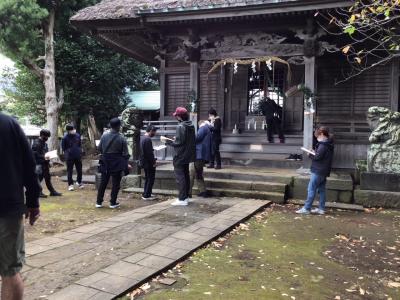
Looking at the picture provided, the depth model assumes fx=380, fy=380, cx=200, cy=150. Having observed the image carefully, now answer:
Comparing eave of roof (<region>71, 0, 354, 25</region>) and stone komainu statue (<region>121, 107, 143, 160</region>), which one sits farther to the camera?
stone komainu statue (<region>121, 107, 143, 160</region>)

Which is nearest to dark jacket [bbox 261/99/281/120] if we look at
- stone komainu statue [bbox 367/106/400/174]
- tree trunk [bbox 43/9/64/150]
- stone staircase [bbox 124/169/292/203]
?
stone staircase [bbox 124/169/292/203]

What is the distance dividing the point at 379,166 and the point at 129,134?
6.46m

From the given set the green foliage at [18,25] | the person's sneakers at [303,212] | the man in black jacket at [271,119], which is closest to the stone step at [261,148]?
the man in black jacket at [271,119]

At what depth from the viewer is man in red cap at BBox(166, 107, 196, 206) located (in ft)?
25.9

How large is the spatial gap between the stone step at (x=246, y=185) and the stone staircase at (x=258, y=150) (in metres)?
2.37

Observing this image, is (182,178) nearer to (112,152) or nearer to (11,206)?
(112,152)

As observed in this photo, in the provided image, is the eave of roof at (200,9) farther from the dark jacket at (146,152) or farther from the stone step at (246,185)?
the stone step at (246,185)

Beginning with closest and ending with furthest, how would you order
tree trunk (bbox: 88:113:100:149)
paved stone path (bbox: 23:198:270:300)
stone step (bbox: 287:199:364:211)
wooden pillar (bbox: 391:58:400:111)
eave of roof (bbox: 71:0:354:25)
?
paved stone path (bbox: 23:198:270:300), stone step (bbox: 287:199:364:211), eave of roof (bbox: 71:0:354:25), wooden pillar (bbox: 391:58:400:111), tree trunk (bbox: 88:113:100:149)

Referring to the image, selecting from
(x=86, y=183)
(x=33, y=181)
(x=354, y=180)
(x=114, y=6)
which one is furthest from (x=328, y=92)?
(x=33, y=181)

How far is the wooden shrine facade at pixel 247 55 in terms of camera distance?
10.2 m

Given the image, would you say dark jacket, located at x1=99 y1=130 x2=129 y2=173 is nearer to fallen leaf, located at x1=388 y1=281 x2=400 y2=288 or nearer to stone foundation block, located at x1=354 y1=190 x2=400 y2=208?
stone foundation block, located at x1=354 y1=190 x2=400 y2=208

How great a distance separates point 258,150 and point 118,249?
26.5 ft

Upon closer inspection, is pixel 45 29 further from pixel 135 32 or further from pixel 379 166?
pixel 379 166

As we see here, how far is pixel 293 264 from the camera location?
15.7 feet
